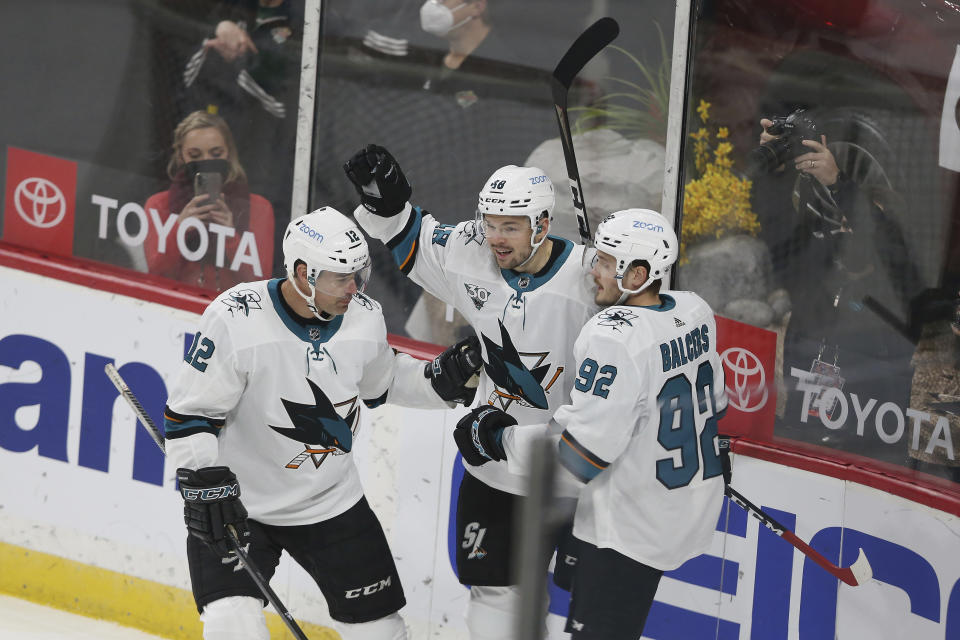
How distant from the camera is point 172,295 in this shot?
4465 millimetres

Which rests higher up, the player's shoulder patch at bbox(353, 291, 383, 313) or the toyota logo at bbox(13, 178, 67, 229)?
the toyota logo at bbox(13, 178, 67, 229)

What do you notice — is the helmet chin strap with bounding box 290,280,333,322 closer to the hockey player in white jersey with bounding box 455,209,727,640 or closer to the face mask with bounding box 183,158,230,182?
the hockey player in white jersey with bounding box 455,209,727,640

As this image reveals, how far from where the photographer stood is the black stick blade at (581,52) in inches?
143

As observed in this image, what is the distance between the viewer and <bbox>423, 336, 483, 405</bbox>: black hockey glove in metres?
3.44

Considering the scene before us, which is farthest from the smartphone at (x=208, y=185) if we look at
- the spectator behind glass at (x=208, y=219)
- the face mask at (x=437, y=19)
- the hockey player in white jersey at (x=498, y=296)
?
the hockey player in white jersey at (x=498, y=296)

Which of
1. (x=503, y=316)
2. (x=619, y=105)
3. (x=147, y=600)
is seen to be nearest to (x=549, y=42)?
(x=619, y=105)

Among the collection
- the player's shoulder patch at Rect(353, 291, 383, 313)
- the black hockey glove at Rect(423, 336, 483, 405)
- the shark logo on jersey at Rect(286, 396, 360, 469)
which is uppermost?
the player's shoulder patch at Rect(353, 291, 383, 313)

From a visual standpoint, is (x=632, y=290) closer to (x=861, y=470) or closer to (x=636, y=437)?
(x=636, y=437)

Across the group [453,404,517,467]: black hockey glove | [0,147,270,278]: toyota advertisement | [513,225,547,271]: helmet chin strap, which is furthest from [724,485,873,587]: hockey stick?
[0,147,270,278]: toyota advertisement

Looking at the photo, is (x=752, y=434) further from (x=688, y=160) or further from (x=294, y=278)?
(x=294, y=278)

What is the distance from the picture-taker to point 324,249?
10.4 ft

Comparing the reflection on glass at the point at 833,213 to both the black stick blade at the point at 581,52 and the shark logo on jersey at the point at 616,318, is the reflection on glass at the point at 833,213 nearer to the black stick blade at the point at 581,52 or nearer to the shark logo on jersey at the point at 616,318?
the black stick blade at the point at 581,52

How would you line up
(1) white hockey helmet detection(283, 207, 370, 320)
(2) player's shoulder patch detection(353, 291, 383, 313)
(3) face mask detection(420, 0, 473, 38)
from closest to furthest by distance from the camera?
(1) white hockey helmet detection(283, 207, 370, 320)
(2) player's shoulder patch detection(353, 291, 383, 313)
(3) face mask detection(420, 0, 473, 38)

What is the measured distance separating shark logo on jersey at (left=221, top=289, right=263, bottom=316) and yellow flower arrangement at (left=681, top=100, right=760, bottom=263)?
52.9 inches
